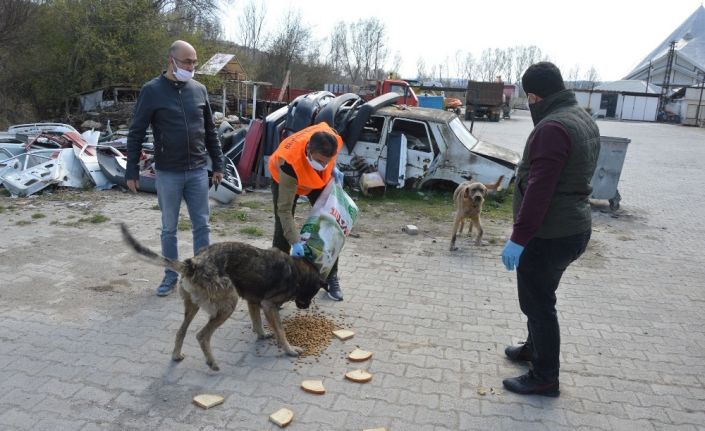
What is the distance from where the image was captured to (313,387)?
3.57m

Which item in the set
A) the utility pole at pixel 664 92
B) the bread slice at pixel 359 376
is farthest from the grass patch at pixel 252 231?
the utility pole at pixel 664 92

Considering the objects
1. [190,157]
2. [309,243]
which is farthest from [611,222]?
[190,157]

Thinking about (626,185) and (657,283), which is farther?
(626,185)

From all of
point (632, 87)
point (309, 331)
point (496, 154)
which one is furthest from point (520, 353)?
point (632, 87)

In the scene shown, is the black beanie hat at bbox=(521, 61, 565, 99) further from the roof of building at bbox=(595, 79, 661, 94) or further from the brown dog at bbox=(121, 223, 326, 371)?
the roof of building at bbox=(595, 79, 661, 94)

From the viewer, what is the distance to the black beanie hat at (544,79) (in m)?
3.22

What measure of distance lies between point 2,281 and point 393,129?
7347 mm

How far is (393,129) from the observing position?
10391 mm

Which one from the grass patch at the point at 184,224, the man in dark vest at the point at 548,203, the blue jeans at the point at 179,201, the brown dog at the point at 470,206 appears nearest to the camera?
the man in dark vest at the point at 548,203

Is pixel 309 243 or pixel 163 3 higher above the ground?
pixel 163 3

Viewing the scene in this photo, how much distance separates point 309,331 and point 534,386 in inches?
75.7

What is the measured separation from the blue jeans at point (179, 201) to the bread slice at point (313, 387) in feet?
6.51

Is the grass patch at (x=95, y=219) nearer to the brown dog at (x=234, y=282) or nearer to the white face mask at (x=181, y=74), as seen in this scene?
the white face mask at (x=181, y=74)

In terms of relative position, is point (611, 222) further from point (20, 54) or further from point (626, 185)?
point (20, 54)
